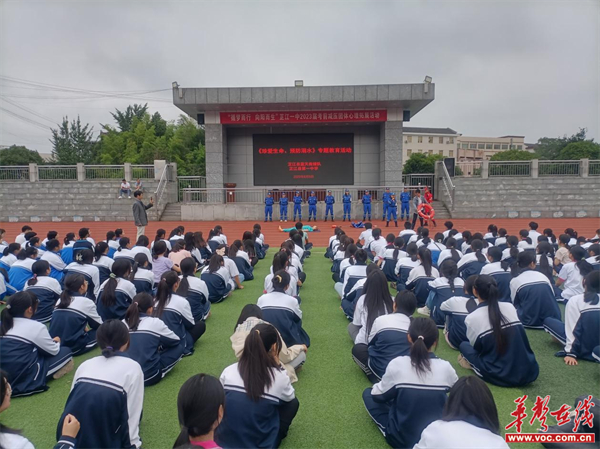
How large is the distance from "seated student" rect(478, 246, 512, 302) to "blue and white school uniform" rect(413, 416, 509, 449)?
Answer: 4114mm

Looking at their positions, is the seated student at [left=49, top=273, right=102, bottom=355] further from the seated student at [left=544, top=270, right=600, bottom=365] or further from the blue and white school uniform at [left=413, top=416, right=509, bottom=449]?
the seated student at [left=544, top=270, right=600, bottom=365]

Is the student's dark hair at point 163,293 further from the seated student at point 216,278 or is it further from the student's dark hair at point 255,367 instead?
the seated student at point 216,278

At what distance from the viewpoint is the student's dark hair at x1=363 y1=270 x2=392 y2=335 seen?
4203 millimetres

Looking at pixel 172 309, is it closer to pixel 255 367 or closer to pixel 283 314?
pixel 283 314

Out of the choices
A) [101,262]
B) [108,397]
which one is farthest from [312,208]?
[108,397]

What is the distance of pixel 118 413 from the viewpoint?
280 centimetres

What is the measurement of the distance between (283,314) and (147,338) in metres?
1.34

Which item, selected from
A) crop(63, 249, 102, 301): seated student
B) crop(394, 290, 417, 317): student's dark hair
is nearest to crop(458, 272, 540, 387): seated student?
crop(394, 290, 417, 317): student's dark hair

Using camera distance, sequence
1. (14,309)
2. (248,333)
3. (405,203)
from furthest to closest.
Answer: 1. (405,203)
2. (14,309)
3. (248,333)

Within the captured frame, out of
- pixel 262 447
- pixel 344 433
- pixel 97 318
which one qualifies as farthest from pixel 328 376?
pixel 97 318

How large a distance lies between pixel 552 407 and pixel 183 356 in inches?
145

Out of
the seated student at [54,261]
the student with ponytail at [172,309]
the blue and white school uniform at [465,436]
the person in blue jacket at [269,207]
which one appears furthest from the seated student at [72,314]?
the person in blue jacket at [269,207]

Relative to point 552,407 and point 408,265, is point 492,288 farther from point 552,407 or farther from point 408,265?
point 408,265

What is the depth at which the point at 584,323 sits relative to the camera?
4.32m
